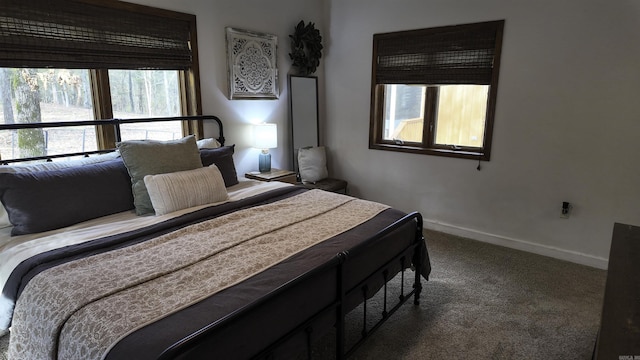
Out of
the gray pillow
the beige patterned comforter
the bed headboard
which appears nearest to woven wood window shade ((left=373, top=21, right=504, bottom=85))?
the bed headboard

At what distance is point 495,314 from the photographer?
2449 millimetres

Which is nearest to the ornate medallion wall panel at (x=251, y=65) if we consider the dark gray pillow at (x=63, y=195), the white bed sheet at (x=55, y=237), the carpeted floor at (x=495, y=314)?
the dark gray pillow at (x=63, y=195)

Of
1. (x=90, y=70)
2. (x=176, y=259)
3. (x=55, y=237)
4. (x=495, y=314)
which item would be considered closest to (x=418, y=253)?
(x=495, y=314)

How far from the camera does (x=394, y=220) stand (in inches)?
91.8

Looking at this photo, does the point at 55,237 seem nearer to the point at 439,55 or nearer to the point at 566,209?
the point at 439,55

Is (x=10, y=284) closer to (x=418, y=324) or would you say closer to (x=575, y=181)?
(x=418, y=324)

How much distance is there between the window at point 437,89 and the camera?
132 inches

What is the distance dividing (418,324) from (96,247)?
188 centimetres

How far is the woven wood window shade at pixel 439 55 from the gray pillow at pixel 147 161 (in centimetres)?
236

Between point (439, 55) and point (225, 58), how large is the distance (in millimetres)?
2015

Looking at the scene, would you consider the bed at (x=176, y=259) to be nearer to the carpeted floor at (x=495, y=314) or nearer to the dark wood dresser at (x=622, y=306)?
the carpeted floor at (x=495, y=314)

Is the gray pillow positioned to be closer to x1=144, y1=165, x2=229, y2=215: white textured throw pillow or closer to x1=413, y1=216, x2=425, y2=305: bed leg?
x1=144, y1=165, x2=229, y2=215: white textured throw pillow

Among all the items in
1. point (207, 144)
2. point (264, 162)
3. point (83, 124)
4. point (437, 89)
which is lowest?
point (264, 162)

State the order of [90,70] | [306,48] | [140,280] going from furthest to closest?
1. [306,48]
2. [90,70]
3. [140,280]
